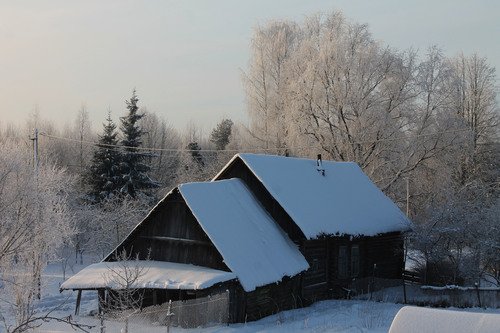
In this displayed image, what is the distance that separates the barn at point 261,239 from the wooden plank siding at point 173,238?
→ 37mm

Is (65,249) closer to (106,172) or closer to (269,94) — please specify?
(106,172)

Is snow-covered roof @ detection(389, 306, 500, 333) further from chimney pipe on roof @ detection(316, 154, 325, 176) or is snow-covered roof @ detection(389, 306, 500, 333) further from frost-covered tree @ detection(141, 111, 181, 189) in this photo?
frost-covered tree @ detection(141, 111, 181, 189)

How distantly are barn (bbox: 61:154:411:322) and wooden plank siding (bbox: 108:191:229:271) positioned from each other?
4cm

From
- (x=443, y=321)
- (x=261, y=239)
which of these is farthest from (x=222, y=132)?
(x=443, y=321)

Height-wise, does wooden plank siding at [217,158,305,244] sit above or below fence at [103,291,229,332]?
above

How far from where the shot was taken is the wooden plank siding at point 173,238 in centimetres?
2008

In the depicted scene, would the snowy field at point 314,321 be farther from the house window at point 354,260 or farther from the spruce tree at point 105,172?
the spruce tree at point 105,172

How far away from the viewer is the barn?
1894 cm

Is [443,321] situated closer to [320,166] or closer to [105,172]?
[320,166]

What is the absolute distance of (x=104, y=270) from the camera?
66.2ft

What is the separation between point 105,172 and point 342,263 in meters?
26.1

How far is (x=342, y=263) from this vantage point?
83.2ft

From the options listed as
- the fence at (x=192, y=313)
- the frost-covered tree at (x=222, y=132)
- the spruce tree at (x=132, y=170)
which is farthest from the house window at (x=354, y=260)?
the frost-covered tree at (x=222, y=132)

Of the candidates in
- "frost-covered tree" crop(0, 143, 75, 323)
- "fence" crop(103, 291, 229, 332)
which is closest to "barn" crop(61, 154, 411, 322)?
"fence" crop(103, 291, 229, 332)
